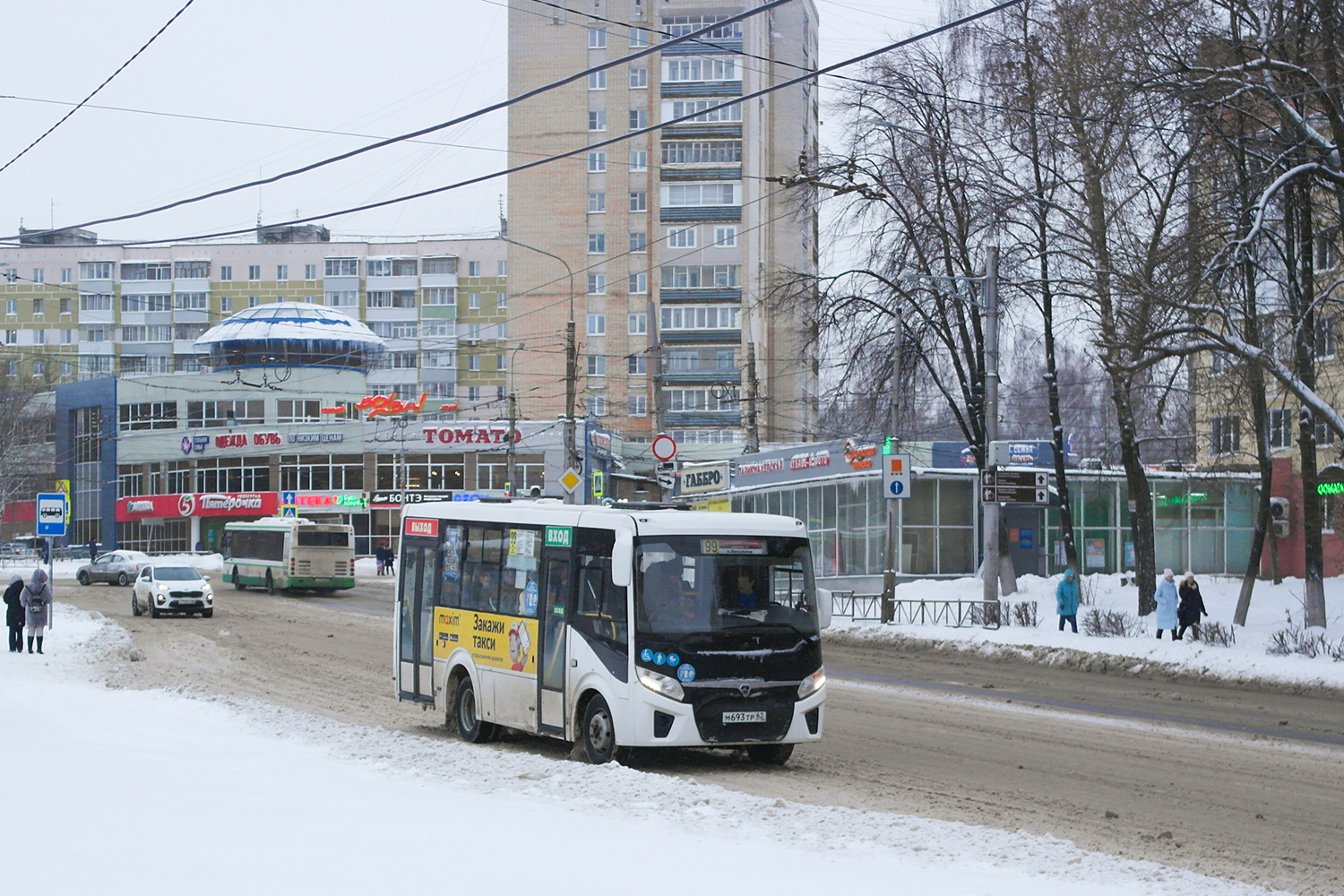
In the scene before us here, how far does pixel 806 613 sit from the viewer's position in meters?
14.0

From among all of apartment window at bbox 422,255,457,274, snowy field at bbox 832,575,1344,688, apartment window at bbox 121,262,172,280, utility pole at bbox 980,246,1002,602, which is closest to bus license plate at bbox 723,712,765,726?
snowy field at bbox 832,575,1344,688

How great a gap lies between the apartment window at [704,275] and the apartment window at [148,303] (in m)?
54.5

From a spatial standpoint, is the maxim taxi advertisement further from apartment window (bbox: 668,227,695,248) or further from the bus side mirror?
apartment window (bbox: 668,227,695,248)

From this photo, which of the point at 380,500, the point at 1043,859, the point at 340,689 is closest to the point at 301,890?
the point at 1043,859

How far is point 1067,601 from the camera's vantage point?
29.4 meters

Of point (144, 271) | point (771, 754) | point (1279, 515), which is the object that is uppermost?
point (144, 271)

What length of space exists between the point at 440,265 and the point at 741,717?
110m

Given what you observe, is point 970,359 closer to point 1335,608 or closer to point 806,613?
point 1335,608

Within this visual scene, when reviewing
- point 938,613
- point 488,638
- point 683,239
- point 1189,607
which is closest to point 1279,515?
point 938,613

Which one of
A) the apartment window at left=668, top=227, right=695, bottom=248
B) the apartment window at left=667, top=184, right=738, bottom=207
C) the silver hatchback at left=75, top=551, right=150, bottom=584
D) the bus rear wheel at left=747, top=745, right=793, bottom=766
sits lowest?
the silver hatchback at left=75, top=551, right=150, bottom=584

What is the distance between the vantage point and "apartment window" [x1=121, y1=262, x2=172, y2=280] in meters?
123

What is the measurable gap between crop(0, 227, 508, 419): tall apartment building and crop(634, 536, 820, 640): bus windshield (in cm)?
10403

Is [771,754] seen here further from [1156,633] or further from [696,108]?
[696,108]

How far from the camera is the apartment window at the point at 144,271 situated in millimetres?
123125
